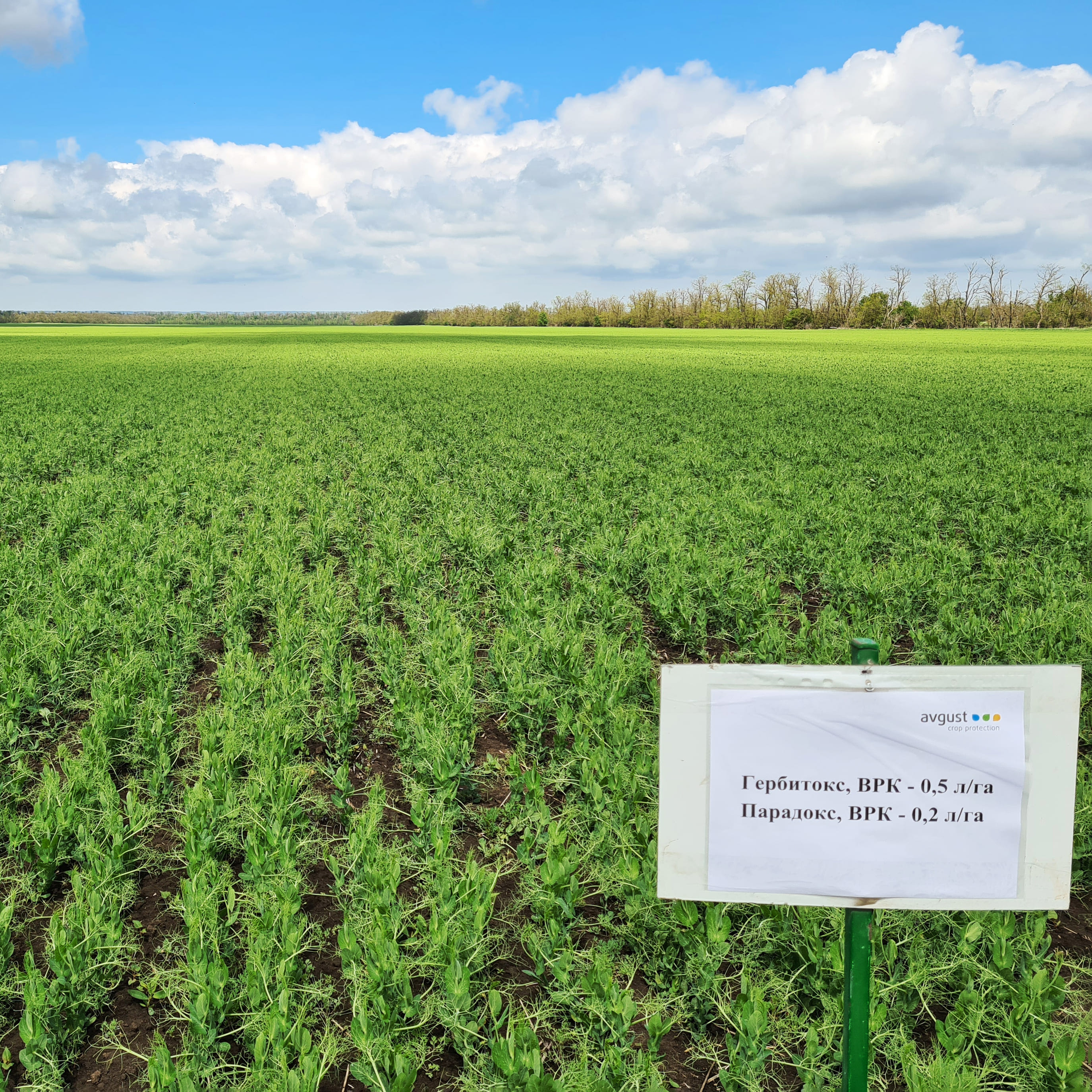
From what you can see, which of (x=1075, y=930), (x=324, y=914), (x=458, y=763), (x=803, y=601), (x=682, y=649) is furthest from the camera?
(x=803, y=601)

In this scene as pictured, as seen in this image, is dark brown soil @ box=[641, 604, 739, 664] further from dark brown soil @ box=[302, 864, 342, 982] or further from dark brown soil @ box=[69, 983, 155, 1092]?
dark brown soil @ box=[69, 983, 155, 1092]

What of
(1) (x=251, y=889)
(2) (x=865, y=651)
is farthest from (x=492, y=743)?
(2) (x=865, y=651)

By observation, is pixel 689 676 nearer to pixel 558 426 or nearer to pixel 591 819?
pixel 591 819

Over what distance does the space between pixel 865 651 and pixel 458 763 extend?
10.0 ft

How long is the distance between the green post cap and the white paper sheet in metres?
0.10

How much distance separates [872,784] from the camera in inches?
→ 83.7

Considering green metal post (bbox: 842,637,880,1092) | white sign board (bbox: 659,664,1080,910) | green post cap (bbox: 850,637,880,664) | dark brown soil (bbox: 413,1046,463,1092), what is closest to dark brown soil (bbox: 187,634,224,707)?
dark brown soil (bbox: 413,1046,463,1092)

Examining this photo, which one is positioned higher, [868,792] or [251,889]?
[868,792]

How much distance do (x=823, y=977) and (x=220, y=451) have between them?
1486 cm

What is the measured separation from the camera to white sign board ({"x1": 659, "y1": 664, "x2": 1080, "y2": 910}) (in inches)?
82.0

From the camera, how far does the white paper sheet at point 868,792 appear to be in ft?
6.86

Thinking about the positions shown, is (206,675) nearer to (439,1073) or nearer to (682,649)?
(682,649)

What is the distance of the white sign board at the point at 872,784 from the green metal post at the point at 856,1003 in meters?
0.16

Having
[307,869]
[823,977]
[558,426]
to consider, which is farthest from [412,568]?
[558,426]
